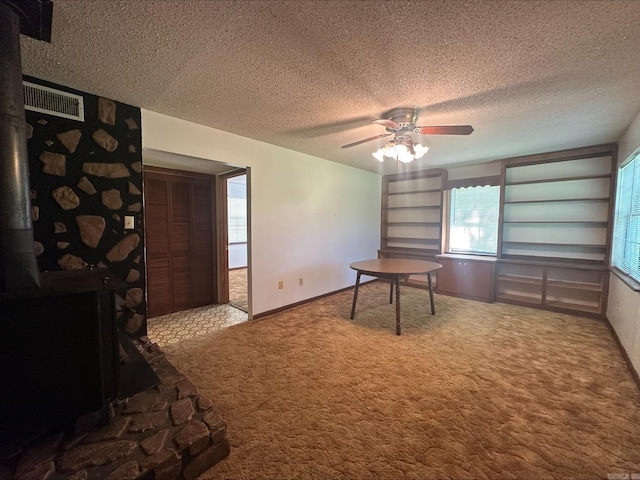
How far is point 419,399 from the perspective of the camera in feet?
6.26

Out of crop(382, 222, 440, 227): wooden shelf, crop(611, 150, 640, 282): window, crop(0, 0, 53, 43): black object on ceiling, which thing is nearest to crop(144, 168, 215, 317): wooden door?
crop(0, 0, 53, 43): black object on ceiling

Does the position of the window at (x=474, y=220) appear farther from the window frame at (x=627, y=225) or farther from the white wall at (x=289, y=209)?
the white wall at (x=289, y=209)

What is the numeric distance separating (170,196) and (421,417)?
12.0 feet

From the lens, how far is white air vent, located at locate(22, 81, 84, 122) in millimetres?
1899

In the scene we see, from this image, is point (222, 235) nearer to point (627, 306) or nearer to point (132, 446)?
point (132, 446)

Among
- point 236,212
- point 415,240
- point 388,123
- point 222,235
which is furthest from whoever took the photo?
point 236,212

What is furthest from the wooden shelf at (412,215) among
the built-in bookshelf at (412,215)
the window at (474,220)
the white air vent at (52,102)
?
the white air vent at (52,102)

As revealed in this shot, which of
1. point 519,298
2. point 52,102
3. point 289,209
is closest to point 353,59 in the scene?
point 52,102

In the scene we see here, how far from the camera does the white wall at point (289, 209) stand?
2.82 metres

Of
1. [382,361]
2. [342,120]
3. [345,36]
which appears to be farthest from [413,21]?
[382,361]

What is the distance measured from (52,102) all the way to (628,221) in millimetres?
5234

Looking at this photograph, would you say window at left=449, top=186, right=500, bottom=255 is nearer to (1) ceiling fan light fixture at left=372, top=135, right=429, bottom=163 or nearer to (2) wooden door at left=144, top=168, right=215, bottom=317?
(1) ceiling fan light fixture at left=372, top=135, right=429, bottom=163

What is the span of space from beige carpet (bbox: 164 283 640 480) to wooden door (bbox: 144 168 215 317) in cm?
113

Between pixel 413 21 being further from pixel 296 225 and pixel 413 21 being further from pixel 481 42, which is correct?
pixel 296 225
